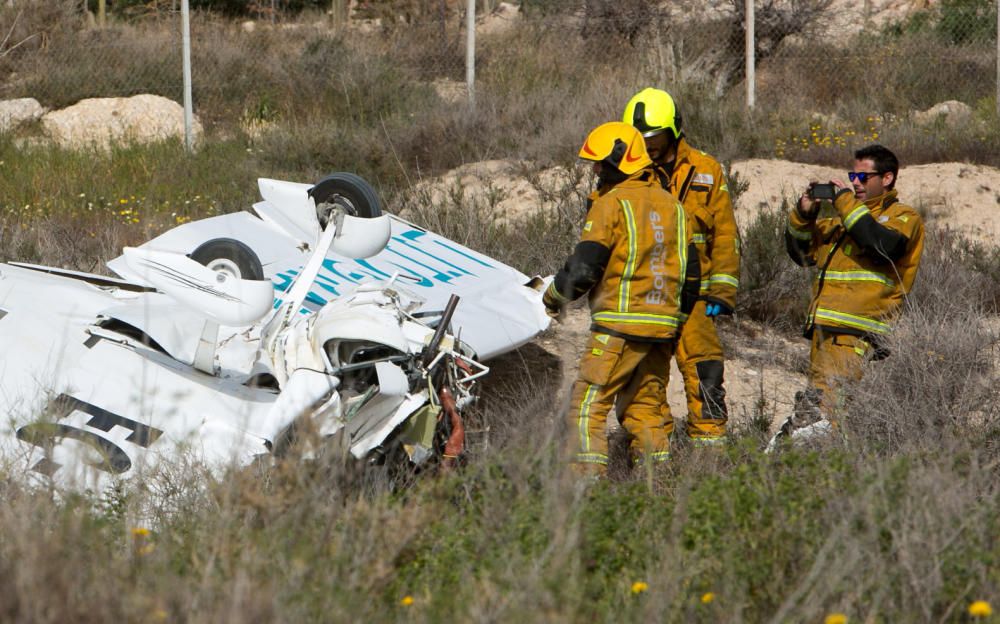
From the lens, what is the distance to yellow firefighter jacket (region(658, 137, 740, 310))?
5738 millimetres

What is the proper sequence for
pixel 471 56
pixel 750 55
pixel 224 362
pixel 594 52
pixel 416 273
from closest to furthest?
pixel 224 362
pixel 416 273
pixel 750 55
pixel 471 56
pixel 594 52

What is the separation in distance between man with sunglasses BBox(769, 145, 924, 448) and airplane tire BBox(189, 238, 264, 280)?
9.18 feet

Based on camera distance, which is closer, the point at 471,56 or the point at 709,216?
the point at 709,216

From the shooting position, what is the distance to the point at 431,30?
14.4 meters

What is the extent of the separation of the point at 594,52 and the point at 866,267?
9095 millimetres

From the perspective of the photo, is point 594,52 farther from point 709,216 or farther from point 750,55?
point 709,216

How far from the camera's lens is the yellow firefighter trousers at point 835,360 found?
5645 millimetres

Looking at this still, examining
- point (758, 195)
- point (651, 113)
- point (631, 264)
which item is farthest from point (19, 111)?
point (631, 264)

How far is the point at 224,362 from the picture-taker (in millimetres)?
5039

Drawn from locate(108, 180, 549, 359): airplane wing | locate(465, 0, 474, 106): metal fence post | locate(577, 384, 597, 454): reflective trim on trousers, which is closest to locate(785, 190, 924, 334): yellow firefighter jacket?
locate(577, 384, 597, 454): reflective trim on trousers

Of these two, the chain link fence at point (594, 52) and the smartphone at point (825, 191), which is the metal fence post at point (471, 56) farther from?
the smartphone at point (825, 191)

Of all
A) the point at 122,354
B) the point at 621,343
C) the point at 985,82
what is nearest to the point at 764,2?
the point at 985,82

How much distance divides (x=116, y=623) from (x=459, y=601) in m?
0.90

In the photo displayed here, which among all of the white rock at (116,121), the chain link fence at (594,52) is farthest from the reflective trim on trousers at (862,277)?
the white rock at (116,121)
